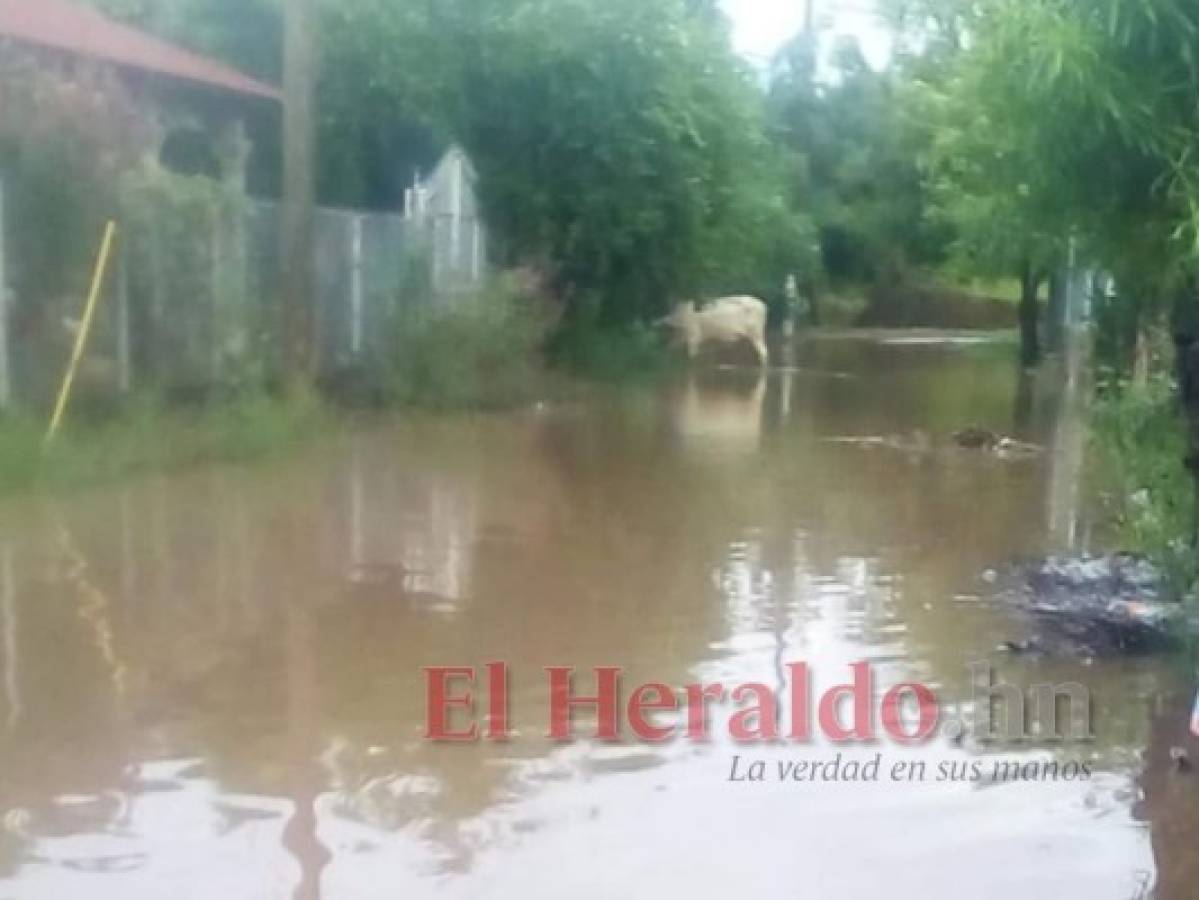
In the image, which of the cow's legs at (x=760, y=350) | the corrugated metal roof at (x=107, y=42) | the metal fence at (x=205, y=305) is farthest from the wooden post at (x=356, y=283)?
the cow's legs at (x=760, y=350)

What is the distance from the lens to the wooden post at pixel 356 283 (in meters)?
19.4

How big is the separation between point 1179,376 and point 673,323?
74.5 ft

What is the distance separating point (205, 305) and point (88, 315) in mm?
1762

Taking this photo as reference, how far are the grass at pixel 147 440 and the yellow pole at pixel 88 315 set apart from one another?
0.94 feet

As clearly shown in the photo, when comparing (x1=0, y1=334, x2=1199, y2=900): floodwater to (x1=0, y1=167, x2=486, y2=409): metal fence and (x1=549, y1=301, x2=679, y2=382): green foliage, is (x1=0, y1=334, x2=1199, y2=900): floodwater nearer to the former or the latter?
(x1=0, y1=167, x2=486, y2=409): metal fence

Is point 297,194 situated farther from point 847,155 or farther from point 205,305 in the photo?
point 847,155

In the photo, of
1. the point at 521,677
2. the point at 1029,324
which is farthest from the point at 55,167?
the point at 1029,324

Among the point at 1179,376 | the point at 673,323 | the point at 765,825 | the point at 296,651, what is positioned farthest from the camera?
the point at 673,323

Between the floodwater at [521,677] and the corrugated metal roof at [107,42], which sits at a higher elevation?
the corrugated metal roof at [107,42]

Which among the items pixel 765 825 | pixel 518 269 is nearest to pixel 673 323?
pixel 518 269

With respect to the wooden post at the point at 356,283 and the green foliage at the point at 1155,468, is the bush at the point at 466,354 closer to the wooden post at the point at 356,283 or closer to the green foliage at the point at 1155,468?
the wooden post at the point at 356,283

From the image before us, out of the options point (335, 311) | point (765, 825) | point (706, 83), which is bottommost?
point (765, 825)

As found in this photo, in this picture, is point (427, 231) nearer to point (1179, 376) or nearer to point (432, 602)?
point (432, 602)

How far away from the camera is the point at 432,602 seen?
9625 millimetres
